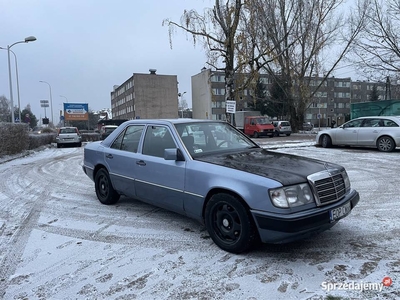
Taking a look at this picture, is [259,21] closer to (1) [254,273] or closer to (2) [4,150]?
(2) [4,150]

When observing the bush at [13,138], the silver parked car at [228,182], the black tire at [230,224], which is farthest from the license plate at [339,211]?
the bush at [13,138]

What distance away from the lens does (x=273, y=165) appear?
3.79 meters

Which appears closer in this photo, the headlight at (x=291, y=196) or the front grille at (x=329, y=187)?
the headlight at (x=291, y=196)

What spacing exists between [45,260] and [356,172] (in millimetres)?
7806

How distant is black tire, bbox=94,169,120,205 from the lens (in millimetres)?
5750

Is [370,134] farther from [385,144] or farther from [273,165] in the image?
[273,165]

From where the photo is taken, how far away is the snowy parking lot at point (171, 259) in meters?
2.94

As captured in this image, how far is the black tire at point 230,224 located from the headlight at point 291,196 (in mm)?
380

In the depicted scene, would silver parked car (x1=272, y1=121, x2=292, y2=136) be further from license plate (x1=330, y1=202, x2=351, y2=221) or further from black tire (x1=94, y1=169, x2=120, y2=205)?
license plate (x1=330, y1=202, x2=351, y2=221)

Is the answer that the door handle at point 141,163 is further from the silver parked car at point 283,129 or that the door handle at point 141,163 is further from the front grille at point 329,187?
the silver parked car at point 283,129

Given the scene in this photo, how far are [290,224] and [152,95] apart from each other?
8064cm

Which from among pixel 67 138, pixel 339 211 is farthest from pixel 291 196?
pixel 67 138

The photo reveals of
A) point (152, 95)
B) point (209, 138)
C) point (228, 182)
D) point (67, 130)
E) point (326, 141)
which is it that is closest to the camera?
point (228, 182)

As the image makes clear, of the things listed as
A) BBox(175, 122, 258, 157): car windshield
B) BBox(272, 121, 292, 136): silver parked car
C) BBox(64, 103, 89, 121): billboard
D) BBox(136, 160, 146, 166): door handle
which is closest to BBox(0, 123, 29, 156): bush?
BBox(136, 160, 146, 166): door handle
